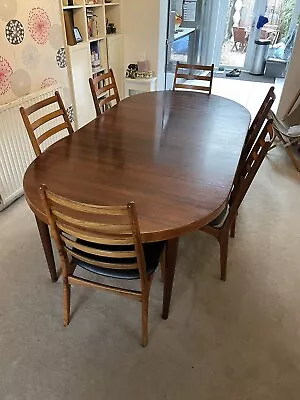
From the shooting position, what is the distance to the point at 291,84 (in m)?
3.74

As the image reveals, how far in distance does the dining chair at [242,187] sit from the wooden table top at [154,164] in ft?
0.30

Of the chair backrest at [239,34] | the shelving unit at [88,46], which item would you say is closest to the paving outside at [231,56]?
the chair backrest at [239,34]

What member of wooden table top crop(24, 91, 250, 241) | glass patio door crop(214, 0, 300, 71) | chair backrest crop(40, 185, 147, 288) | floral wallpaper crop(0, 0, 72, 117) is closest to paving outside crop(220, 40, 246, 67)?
glass patio door crop(214, 0, 300, 71)

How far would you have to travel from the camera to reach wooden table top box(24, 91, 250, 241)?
4.52 ft

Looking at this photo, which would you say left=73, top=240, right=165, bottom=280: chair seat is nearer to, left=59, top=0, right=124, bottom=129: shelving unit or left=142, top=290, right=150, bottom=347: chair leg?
left=142, top=290, right=150, bottom=347: chair leg

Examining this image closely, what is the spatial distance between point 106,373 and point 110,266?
537mm

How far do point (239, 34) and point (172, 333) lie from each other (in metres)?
6.76

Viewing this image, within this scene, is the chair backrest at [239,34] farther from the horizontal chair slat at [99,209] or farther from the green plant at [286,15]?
the horizontal chair slat at [99,209]

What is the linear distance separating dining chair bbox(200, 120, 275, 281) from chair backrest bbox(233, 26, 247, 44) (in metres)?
5.84

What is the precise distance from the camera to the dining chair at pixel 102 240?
1.15 m

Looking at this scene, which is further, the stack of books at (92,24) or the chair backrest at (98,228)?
the stack of books at (92,24)

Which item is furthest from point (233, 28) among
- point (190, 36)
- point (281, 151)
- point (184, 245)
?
point (184, 245)

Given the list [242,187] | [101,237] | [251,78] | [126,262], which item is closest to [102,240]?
[101,237]

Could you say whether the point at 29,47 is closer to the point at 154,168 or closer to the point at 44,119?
the point at 44,119
